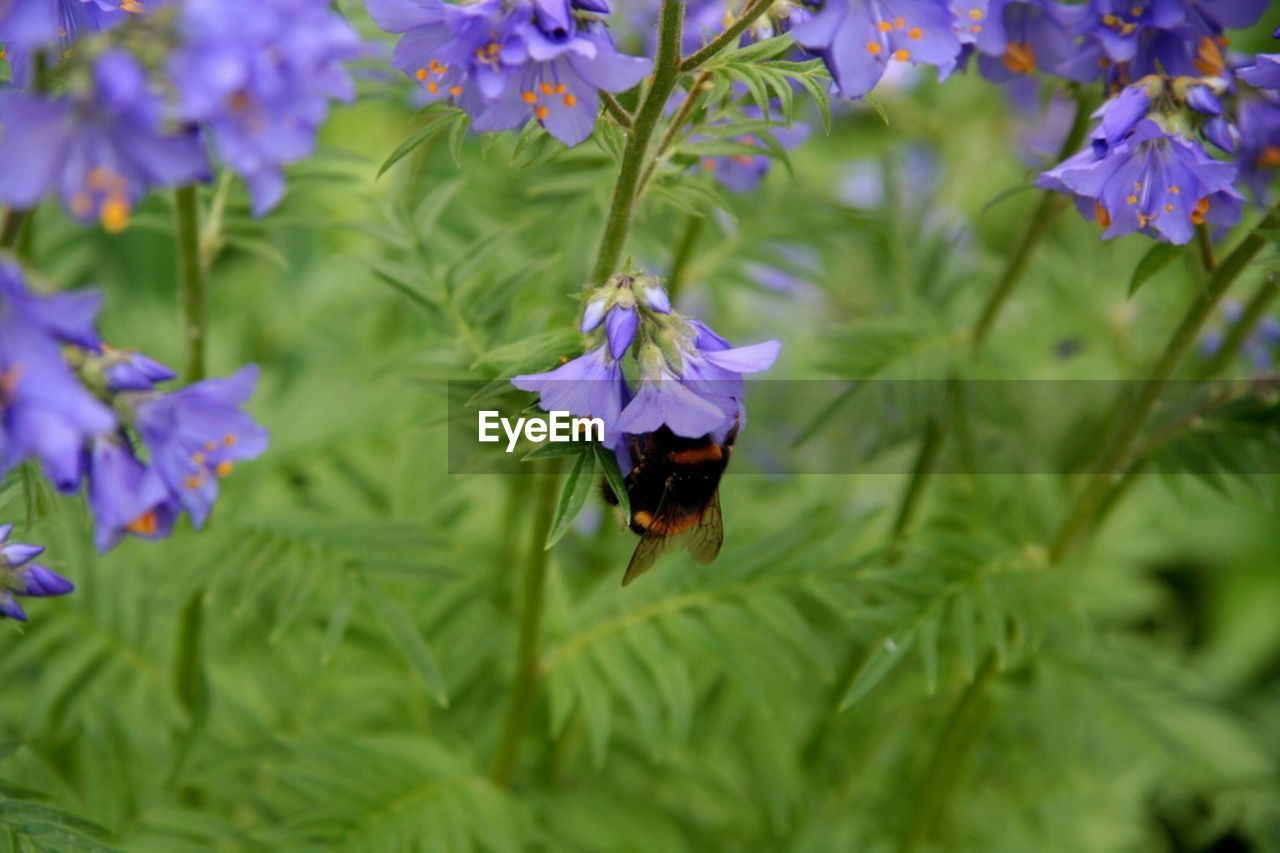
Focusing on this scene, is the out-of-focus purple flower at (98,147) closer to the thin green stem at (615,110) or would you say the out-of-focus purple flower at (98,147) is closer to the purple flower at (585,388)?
the purple flower at (585,388)

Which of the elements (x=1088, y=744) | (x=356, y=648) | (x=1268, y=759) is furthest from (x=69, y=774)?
(x=1268, y=759)

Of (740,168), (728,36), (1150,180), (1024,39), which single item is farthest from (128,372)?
(1024,39)

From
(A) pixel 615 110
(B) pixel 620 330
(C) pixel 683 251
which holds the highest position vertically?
(A) pixel 615 110

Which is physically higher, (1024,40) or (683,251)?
(1024,40)

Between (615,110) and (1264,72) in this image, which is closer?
(615,110)

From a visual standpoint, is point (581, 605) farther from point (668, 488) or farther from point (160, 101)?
point (160, 101)

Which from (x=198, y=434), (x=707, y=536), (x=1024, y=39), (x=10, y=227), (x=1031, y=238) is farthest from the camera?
(x=1031, y=238)

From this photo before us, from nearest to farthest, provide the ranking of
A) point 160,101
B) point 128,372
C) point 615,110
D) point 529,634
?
point 160,101
point 128,372
point 615,110
point 529,634

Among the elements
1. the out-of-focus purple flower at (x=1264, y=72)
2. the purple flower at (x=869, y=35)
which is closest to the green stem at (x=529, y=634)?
the purple flower at (x=869, y=35)
